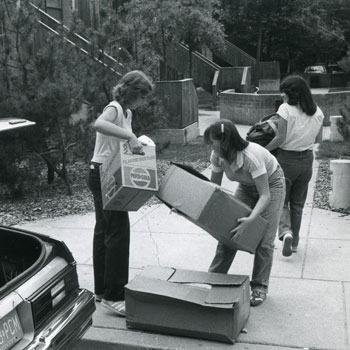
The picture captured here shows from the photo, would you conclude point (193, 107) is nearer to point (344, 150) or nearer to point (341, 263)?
point (344, 150)

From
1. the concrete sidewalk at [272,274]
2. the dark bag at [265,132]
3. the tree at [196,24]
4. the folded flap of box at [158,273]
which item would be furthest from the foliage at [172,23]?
the folded flap of box at [158,273]

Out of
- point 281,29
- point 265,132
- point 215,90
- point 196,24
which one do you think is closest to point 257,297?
point 265,132

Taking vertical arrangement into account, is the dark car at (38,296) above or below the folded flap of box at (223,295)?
above

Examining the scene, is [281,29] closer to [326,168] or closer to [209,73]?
[209,73]

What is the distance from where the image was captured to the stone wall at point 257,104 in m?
→ 16.5

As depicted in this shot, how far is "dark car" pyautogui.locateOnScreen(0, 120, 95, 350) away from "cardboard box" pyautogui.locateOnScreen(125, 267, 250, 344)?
19.8 inches

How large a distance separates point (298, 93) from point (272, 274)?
1.68 m

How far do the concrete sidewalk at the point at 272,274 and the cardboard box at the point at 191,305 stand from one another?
0.29 feet

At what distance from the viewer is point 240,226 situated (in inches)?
153

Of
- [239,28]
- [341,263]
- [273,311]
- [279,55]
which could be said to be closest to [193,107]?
[341,263]

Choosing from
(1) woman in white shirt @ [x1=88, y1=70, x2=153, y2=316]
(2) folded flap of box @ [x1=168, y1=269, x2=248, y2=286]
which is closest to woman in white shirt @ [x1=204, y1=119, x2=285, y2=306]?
(2) folded flap of box @ [x1=168, y1=269, x2=248, y2=286]

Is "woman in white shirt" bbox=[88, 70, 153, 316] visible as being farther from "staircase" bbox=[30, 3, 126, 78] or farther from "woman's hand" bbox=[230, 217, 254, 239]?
"staircase" bbox=[30, 3, 126, 78]

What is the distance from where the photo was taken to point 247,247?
13.3 ft

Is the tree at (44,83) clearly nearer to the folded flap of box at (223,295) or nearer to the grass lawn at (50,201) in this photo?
the grass lawn at (50,201)
